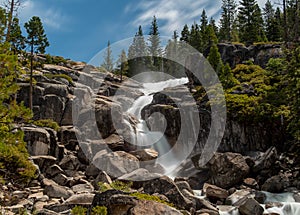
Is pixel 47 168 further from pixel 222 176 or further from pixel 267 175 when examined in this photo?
pixel 267 175

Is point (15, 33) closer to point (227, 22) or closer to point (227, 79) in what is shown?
point (227, 79)

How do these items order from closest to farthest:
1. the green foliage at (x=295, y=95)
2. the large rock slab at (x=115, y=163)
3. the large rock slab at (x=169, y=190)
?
the large rock slab at (x=169, y=190) < the green foliage at (x=295, y=95) < the large rock slab at (x=115, y=163)

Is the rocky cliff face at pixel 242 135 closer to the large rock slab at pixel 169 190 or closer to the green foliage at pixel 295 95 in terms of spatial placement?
the green foliage at pixel 295 95

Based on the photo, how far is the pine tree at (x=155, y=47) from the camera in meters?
68.8

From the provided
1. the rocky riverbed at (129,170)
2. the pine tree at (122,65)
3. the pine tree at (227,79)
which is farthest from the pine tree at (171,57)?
the rocky riverbed at (129,170)

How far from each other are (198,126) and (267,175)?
28.0 feet

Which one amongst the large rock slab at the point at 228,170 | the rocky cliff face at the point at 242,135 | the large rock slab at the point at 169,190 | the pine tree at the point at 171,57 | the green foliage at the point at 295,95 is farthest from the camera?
the pine tree at the point at 171,57

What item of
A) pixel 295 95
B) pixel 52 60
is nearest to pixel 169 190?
pixel 295 95

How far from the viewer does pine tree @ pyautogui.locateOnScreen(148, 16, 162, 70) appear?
68.8 m

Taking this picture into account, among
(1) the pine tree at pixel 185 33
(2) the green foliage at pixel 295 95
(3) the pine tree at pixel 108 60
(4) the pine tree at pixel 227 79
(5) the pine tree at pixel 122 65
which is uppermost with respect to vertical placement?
(1) the pine tree at pixel 185 33

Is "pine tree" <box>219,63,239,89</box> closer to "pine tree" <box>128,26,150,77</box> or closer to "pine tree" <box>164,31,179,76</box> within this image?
"pine tree" <box>164,31,179,76</box>

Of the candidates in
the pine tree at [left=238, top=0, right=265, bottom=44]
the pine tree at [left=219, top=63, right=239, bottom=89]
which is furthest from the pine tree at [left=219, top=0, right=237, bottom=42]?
the pine tree at [left=219, top=63, right=239, bottom=89]

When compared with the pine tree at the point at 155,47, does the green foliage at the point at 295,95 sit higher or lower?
lower

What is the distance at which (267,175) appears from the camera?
19.8 meters
